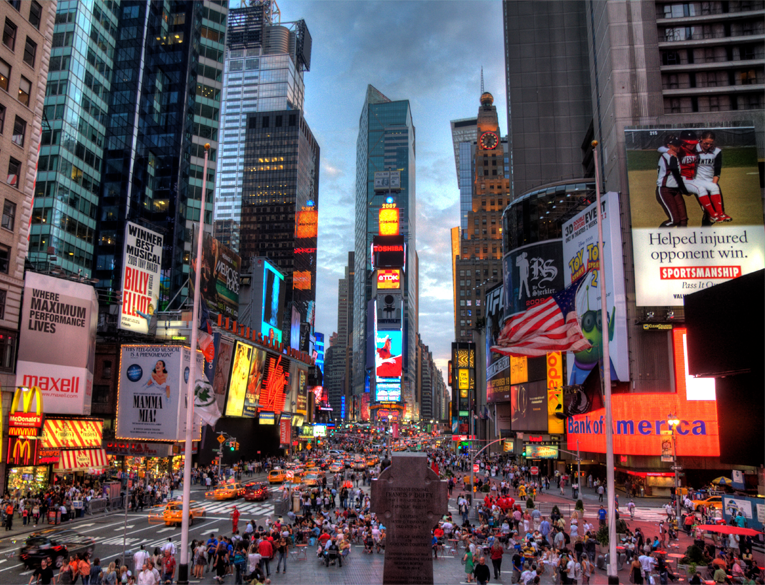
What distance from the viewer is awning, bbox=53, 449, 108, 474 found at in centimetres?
4256

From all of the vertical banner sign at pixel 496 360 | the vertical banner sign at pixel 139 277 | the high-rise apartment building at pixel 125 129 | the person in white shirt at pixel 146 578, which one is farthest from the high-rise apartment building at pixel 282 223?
the person in white shirt at pixel 146 578

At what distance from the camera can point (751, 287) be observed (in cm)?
2386

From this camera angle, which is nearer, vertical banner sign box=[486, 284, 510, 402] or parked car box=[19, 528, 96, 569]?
parked car box=[19, 528, 96, 569]

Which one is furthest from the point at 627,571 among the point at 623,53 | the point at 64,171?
the point at 64,171

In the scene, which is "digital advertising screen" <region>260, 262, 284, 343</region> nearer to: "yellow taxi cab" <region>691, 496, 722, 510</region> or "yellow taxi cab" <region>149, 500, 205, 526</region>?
"yellow taxi cab" <region>149, 500, 205, 526</region>

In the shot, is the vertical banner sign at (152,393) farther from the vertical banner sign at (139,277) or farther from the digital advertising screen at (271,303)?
the digital advertising screen at (271,303)

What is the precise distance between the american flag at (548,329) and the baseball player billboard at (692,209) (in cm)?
3452

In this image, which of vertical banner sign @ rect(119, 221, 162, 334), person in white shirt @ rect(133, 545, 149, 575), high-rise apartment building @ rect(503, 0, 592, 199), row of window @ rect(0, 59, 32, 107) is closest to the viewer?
person in white shirt @ rect(133, 545, 149, 575)

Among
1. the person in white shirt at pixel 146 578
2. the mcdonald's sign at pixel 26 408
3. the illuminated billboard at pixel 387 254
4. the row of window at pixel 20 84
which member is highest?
the illuminated billboard at pixel 387 254

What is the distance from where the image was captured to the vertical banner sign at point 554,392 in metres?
68.4

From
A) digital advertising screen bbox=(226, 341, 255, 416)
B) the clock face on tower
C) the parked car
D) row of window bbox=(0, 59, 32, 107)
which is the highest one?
the clock face on tower

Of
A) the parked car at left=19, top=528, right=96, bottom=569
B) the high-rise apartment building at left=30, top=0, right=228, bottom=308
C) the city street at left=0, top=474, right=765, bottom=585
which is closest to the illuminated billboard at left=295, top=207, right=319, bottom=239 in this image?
the high-rise apartment building at left=30, top=0, right=228, bottom=308

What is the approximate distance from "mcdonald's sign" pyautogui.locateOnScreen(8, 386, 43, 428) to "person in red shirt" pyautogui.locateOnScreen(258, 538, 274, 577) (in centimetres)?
2236

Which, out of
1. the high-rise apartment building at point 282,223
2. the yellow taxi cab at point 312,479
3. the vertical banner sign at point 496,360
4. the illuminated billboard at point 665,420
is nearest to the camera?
the yellow taxi cab at point 312,479
